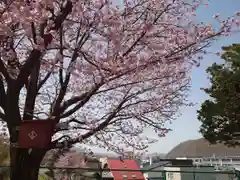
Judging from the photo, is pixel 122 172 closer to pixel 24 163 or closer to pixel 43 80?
pixel 43 80

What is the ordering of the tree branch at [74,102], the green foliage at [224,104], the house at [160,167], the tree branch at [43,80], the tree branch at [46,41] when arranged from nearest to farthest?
the tree branch at [46,41] < the tree branch at [74,102] < the tree branch at [43,80] < the house at [160,167] < the green foliage at [224,104]

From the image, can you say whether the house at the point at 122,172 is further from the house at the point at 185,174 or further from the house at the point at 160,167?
the house at the point at 160,167

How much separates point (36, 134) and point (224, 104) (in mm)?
11982

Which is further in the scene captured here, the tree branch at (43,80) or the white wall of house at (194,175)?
the white wall of house at (194,175)

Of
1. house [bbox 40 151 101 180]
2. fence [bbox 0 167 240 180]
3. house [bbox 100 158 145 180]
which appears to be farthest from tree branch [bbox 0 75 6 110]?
house [bbox 100 158 145 180]

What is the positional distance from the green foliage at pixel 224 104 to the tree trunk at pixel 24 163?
11118mm

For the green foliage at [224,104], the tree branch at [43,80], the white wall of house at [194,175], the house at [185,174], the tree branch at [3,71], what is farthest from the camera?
the green foliage at [224,104]

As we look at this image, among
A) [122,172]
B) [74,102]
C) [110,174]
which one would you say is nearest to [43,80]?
[74,102]

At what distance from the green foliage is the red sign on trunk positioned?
1125 centimetres

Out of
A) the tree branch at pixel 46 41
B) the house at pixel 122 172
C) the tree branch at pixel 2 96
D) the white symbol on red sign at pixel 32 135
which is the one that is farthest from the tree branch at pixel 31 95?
the house at pixel 122 172

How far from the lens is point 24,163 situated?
4.17 metres

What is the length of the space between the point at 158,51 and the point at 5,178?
584 cm

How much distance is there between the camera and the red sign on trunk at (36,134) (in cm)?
374

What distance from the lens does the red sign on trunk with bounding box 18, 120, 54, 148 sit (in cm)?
374
